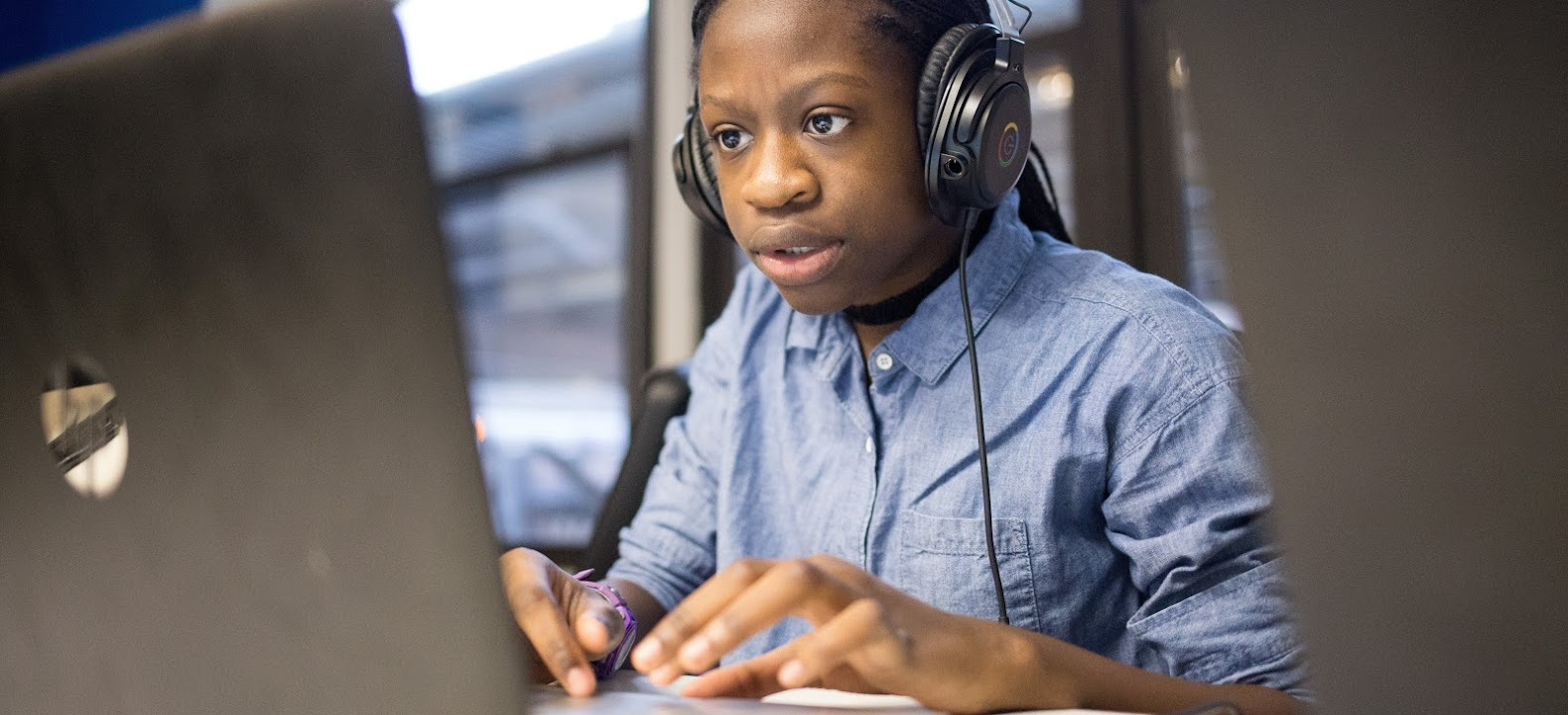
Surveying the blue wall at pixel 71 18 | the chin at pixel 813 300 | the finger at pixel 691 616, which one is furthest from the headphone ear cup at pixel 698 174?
the blue wall at pixel 71 18

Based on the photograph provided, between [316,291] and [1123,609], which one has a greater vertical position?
[316,291]

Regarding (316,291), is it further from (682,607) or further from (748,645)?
(748,645)

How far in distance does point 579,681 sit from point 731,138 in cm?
45

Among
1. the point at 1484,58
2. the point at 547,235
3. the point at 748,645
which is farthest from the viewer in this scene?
the point at 547,235

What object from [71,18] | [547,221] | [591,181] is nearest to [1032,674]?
[71,18]

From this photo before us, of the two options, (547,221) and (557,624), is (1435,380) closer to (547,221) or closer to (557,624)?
(557,624)

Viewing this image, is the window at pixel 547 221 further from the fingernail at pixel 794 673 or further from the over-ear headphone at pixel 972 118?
the fingernail at pixel 794 673

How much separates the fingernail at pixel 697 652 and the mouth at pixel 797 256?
1.23ft

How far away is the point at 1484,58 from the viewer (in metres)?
0.29

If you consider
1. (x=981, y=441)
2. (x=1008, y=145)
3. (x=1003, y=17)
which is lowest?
(x=981, y=441)

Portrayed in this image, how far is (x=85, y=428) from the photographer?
453mm

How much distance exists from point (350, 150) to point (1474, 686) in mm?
372

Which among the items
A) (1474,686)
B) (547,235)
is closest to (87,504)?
(1474,686)

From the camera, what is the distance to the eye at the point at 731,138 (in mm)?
879
